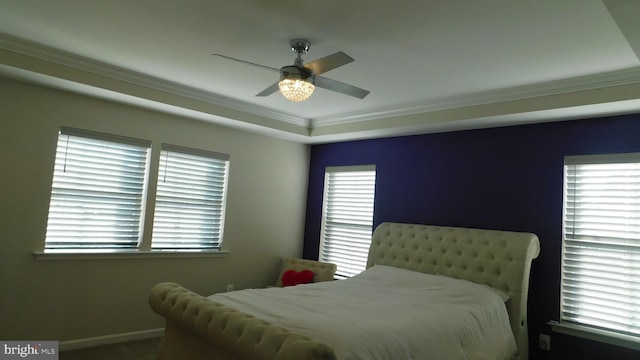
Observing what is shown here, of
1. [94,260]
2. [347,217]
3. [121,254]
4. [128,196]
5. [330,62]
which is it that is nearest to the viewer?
[330,62]

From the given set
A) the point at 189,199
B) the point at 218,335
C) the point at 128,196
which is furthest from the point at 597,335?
the point at 128,196

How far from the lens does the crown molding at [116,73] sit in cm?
318

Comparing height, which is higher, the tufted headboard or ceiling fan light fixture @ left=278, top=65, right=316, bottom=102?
ceiling fan light fixture @ left=278, top=65, right=316, bottom=102

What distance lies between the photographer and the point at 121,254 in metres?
4.11

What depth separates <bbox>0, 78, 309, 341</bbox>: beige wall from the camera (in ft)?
11.6

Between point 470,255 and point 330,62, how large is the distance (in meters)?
2.42

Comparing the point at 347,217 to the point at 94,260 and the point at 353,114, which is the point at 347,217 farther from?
the point at 94,260

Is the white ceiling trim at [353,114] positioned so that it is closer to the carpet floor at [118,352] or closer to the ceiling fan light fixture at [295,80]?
the ceiling fan light fixture at [295,80]

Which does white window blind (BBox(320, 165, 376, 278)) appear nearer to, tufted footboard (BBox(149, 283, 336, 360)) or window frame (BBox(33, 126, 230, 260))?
window frame (BBox(33, 126, 230, 260))

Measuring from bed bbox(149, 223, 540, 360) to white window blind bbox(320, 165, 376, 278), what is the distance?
1.72ft

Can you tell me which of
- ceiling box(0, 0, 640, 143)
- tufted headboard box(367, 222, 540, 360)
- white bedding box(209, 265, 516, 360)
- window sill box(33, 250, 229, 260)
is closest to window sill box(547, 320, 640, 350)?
tufted headboard box(367, 222, 540, 360)

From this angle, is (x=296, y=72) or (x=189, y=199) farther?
(x=189, y=199)

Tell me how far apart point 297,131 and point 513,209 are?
2657mm

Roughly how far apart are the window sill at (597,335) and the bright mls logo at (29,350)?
4.29 m
